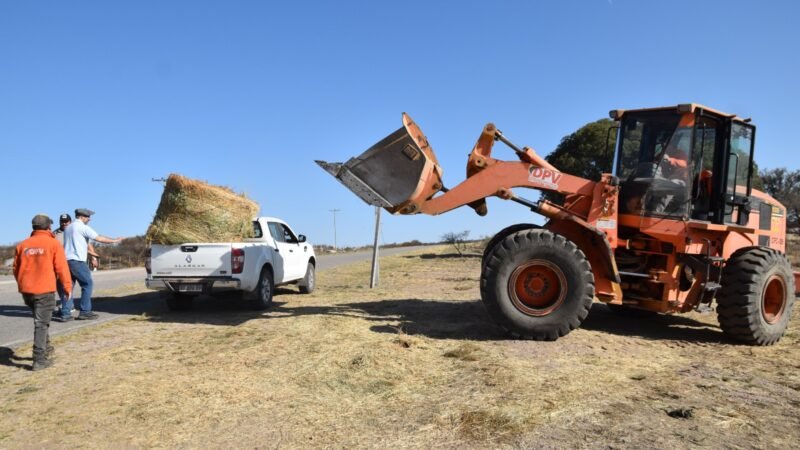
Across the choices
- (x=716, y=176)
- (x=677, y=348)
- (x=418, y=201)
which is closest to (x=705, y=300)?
(x=677, y=348)

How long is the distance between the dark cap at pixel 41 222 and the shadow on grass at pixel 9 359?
5.06 ft

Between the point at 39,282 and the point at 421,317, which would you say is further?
the point at 421,317

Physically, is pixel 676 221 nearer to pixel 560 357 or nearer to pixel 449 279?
pixel 560 357

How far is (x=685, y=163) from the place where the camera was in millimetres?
7711

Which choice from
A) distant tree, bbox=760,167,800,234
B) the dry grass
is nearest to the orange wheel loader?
the dry grass

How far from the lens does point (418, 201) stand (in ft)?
25.5

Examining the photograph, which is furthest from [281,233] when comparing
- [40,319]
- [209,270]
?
[40,319]

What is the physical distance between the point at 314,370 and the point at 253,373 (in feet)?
2.02

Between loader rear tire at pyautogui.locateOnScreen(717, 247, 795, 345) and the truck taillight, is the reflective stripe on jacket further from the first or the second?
loader rear tire at pyautogui.locateOnScreen(717, 247, 795, 345)

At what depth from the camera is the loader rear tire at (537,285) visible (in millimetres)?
7090

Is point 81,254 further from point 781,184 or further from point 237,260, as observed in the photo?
point 781,184

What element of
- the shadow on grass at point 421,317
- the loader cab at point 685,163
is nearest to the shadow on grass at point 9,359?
the shadow on grass at point 421,317

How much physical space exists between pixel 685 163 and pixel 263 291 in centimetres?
723

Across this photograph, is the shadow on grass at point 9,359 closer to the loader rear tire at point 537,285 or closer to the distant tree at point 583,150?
the loader rear tire at point 537,285
